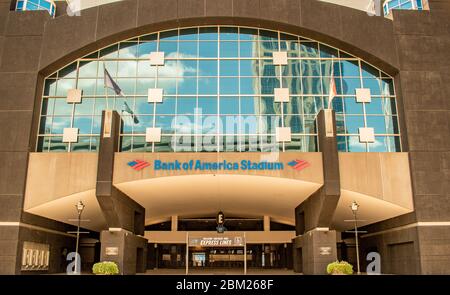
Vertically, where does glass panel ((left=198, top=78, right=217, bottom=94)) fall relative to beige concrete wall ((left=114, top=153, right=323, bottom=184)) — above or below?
above

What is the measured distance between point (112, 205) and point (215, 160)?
728 cm

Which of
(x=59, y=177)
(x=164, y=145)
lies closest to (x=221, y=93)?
(x=164, y=145)

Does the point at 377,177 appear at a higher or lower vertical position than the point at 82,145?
lower

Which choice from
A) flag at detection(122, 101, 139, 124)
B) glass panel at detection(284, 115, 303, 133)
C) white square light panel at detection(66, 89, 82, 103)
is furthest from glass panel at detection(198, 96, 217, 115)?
white square light panel at detection(66, 89, 82, 103)

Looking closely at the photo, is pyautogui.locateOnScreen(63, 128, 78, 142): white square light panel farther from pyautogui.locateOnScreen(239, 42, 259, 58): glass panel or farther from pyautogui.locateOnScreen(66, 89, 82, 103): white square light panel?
pyautogui.locateOnScreen(239, 42, 259, 58): glass panel

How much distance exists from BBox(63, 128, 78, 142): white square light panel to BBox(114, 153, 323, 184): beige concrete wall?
14.5 feet

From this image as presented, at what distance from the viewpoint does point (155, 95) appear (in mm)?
32844

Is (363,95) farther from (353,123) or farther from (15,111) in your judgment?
(15,111)

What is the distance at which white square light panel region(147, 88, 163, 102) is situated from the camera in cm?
3272

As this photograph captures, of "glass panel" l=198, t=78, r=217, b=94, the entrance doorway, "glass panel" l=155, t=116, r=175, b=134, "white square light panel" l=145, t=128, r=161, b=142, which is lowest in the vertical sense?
the entrance doorway

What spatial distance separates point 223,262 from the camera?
4397 cm

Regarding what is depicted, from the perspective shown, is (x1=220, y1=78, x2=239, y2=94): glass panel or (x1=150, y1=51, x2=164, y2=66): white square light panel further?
(x1=150, y1=51, x2=164, y2=66): white square light panel

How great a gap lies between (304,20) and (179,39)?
9.56 meters
